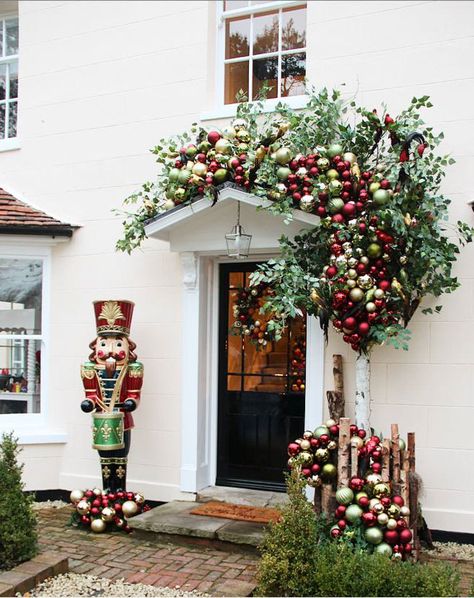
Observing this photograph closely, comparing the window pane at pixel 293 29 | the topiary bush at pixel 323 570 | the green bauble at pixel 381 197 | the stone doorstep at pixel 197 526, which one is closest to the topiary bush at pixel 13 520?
the stone doorstep at pixel 197 526

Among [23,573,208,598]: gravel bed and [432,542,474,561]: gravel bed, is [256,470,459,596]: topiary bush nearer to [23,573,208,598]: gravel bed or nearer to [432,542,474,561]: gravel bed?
[23,573,208,598]: gravel bed

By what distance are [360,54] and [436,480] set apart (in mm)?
3784

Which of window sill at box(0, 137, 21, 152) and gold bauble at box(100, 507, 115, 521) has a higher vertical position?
window sill at box(0, 137, 21, 152)

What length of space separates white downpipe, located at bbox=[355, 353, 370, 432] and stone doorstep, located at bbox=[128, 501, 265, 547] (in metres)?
1.20

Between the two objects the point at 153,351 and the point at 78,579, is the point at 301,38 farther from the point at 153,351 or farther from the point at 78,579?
the point at 78,579

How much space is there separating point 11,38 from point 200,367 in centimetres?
459

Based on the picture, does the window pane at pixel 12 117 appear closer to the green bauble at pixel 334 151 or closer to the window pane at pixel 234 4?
the window pane at pixel 234 4

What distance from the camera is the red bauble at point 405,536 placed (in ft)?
14.8

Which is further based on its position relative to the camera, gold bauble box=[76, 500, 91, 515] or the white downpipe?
gold bauble box=[76, 500, 91, 515]

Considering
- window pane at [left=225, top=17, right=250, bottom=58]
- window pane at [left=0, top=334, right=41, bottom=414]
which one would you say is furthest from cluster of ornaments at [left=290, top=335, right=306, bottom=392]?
window pane at [left=225, top=17, right=250, bottom=58]

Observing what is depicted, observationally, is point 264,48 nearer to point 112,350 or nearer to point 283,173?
point 283,173

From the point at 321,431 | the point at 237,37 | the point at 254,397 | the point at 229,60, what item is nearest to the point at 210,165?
the point at 229,60

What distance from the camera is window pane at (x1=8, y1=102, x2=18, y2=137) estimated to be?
7672mm

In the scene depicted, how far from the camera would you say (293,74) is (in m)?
6.43
